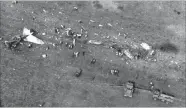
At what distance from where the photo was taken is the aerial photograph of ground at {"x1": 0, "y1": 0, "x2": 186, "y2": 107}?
15.0 m

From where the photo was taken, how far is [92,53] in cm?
1650

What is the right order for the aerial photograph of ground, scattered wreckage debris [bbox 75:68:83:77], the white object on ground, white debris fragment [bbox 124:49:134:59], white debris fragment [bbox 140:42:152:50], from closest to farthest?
1. the aerial photograph of ground
2. scattered wreckage debris [bbox 75:68:83:77]
3. white debris fragment [bbox 124:49:134:59]
4. the white object on ground
5. white debris fragment [bbox 140:42:152:50]

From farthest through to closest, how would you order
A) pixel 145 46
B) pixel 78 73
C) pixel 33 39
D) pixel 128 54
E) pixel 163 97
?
pixel 145 46, pixel 33 39, pixel 128 54, pixel 78 73, pixel 163 97

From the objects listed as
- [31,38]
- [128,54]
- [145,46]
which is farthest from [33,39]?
[145,46]

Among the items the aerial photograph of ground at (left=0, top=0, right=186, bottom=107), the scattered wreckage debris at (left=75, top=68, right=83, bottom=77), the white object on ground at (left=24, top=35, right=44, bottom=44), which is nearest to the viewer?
the aerial photograph of ground at (left=0, top=0, right=186, bottom=107)

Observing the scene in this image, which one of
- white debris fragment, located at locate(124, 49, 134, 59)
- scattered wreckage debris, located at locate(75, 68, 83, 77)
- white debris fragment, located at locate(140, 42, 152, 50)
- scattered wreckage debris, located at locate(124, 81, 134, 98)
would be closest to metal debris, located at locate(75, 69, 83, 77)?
scattered wreckage debris, located at locate(75, 68, 83, 77)

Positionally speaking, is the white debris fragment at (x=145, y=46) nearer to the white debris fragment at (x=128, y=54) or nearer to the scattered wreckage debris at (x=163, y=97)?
the white debris fragment at (x=128, y=54)

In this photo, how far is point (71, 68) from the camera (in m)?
15.9

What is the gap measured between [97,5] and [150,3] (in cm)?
347

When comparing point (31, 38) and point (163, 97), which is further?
point (31, 38)

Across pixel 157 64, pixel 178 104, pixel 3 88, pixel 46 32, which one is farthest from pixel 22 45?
pixel 178 104

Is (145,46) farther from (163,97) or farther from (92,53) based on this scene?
(163,97)

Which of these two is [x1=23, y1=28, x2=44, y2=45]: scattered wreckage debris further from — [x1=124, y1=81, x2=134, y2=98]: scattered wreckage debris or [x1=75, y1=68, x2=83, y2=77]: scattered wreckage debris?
[x1=124, y1=81, x2=134, y2=98]: scattered wreckage debris

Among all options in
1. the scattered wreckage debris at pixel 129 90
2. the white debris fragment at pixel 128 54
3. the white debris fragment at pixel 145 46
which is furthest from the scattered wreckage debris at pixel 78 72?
the white debris fragment at pixel 145 46
